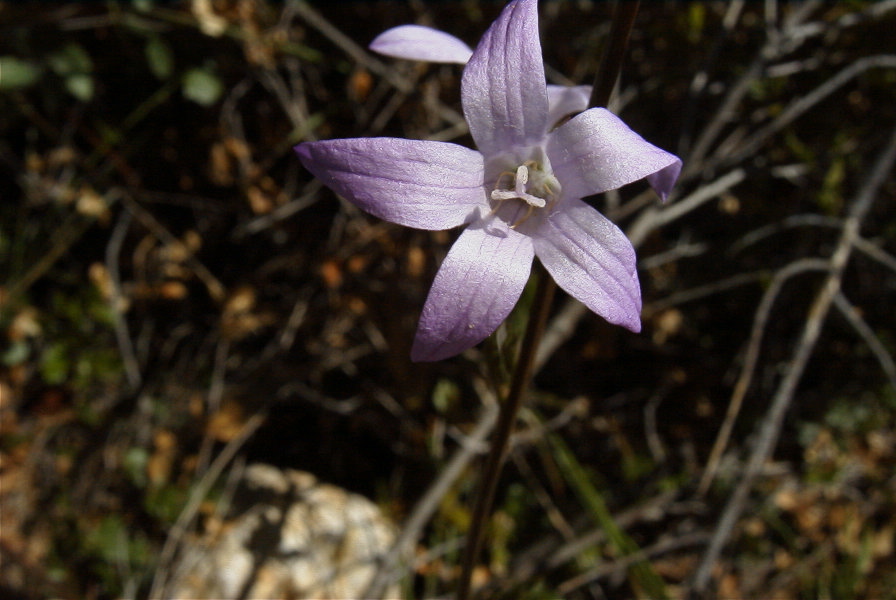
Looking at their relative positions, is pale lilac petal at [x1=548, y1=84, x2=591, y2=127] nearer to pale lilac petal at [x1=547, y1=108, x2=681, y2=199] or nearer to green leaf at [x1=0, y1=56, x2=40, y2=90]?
pale lilac petal at [x1=547, y1=108, x2=681, y2=199]

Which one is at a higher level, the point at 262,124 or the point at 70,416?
the point at 262,124

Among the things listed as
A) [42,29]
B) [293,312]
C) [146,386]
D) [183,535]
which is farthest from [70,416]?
[42,29]

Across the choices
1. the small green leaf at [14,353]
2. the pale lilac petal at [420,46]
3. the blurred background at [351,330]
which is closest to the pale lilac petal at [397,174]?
the pale lilac petal at [420,46]

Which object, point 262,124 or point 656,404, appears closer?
point 656,404

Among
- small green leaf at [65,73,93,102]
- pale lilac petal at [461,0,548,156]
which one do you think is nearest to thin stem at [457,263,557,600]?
pale lilac petal at [461,0,548,156]

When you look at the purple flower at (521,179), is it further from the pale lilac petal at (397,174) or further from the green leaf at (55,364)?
the green leaf at (55,364)

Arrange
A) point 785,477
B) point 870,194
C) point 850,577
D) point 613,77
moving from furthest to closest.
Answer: point 785,477, point 850,577, point 870,194, point 613,77

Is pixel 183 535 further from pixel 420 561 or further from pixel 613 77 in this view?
pixel 613 77
